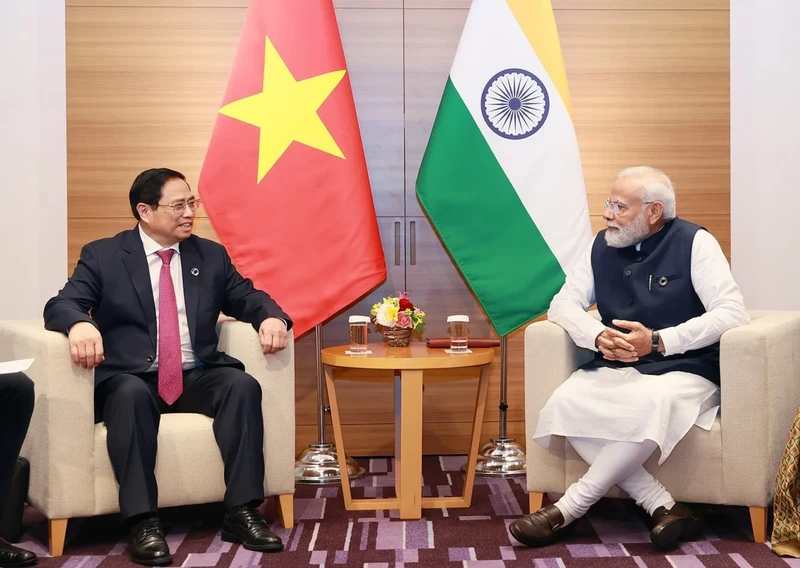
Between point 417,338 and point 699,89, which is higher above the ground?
point 699,89

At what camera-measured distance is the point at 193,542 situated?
9.00 ft

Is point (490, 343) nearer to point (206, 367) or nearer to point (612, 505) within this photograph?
point (612, 505)

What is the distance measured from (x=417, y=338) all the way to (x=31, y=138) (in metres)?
2.17

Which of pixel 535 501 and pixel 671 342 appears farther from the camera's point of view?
pixel 535 501

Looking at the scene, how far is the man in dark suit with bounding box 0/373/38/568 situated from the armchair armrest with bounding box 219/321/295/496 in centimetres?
77

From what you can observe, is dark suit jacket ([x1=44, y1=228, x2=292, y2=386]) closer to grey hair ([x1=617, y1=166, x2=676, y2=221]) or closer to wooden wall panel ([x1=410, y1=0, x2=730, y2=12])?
grey hair ([x1=617, y1=166, x2=676, y2=221])

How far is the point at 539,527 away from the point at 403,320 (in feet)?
3.47

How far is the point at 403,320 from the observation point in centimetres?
335

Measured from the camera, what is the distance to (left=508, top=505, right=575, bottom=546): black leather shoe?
261cm

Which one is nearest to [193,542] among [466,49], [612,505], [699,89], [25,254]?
[612,505]

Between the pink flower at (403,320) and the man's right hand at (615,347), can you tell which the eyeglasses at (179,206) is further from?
the man's right hand at (615,347)

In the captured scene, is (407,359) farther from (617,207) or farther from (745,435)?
(745,435)

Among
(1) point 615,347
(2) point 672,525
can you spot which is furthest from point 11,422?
(2) point 672,525

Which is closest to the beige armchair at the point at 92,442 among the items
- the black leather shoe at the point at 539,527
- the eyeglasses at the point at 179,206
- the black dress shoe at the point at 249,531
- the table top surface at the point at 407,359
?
the black dress shoe at the point at 249,531
